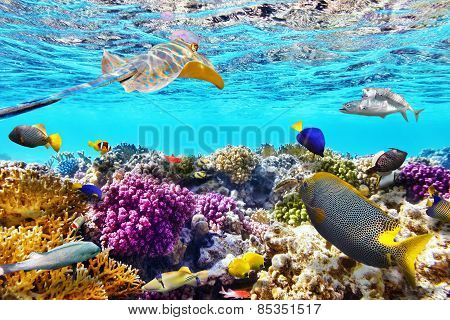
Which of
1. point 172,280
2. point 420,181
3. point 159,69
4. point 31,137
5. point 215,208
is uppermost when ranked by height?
point 159,69

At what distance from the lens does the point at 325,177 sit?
9.73 feet

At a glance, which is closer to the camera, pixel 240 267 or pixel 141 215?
pixel 240 267

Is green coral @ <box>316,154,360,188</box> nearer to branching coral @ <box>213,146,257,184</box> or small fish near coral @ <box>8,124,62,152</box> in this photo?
branching coral @ <box>213,146,257,184</box>

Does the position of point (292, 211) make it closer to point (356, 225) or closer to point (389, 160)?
point (389, 160)

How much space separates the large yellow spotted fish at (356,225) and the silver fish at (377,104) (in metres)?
3.38

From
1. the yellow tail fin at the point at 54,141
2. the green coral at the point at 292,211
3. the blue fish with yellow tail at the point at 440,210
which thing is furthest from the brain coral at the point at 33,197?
the blue fish with yellow tail at the point at 440,210

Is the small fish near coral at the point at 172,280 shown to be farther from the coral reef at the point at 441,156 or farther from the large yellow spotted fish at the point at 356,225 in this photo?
the coral reef at the point at 441,156

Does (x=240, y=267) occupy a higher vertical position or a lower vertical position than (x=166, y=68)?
lower

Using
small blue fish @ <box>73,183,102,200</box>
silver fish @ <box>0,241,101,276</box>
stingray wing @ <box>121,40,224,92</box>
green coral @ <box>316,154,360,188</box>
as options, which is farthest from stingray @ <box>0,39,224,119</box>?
green coral @ <box>316,154,360,188</box>

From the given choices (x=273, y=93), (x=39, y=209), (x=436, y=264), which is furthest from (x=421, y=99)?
(x=39, y=209)

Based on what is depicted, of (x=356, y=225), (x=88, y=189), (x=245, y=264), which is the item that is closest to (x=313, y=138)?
(x=245, y=264)

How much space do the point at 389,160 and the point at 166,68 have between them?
12.6ft

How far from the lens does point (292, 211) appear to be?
607 centimetres
